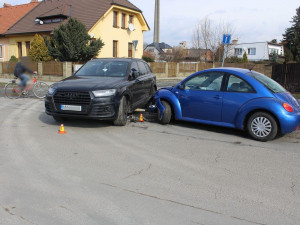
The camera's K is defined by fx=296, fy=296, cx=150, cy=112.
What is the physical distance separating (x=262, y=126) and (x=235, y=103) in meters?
0.76

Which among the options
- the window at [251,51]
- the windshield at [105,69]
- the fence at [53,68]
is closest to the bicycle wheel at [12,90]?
the windshield at [105,69]

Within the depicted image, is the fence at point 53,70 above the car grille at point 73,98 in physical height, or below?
above

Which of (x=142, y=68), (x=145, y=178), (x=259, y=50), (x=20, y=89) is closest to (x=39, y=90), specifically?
(x=20, y=89)

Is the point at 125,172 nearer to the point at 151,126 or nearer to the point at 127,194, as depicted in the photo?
the point at 127,194

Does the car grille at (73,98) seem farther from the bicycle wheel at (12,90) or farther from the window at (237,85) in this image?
the bicycle wheel at (12,90)

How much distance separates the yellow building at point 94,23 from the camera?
98.0 feet

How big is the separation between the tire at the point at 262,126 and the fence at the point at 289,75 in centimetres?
928

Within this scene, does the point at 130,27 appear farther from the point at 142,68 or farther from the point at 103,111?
the point at 103,111

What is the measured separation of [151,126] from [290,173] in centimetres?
383

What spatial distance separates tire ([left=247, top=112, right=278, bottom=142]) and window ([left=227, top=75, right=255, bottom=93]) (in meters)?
0.60

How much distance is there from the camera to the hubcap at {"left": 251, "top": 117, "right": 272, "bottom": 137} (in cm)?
628

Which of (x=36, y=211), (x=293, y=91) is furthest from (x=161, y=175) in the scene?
(x=293, y=91)

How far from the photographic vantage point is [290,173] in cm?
462

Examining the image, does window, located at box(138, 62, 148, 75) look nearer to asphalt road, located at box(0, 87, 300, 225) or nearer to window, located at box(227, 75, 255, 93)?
asphalt road, located at box(0, 87, 300, 225)
